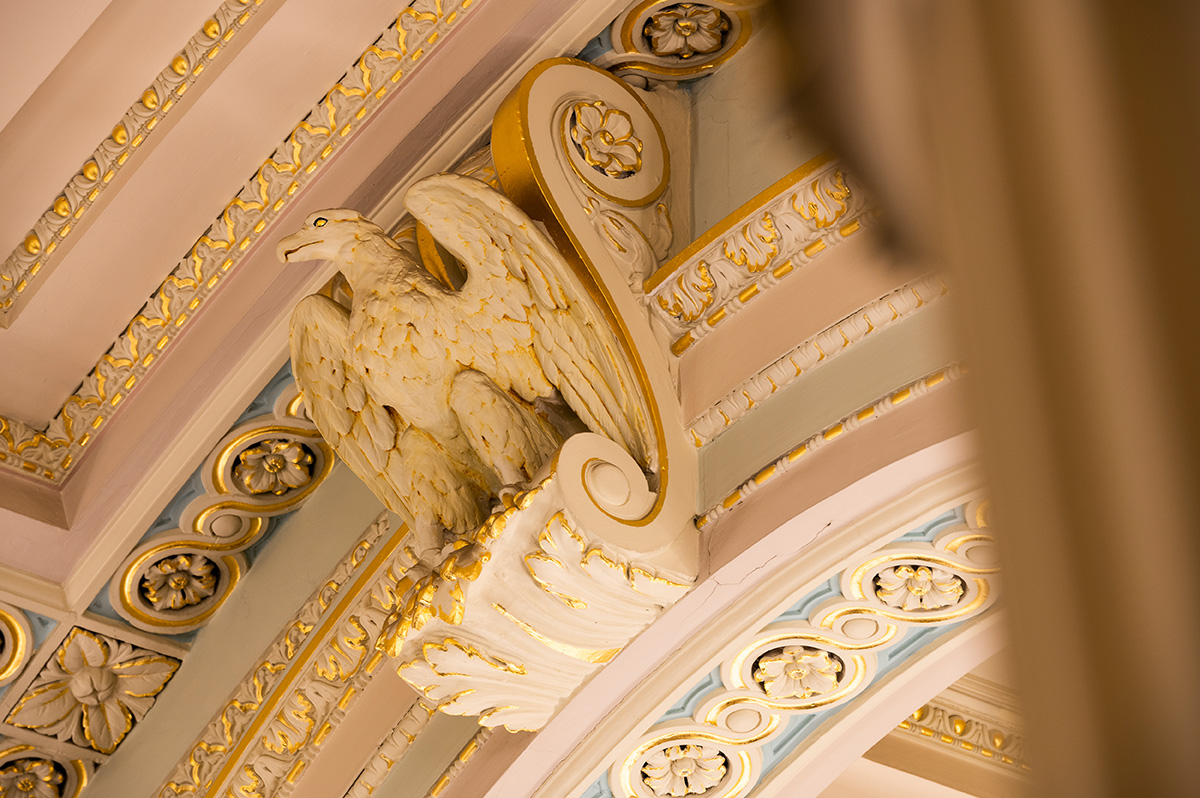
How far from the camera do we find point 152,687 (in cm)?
314

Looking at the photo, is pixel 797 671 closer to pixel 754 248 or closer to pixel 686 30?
pixel 754 248

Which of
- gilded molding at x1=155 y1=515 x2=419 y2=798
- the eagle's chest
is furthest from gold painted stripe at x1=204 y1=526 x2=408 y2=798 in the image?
the eagle's chest

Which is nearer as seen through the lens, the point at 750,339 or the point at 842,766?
the point at 750,339

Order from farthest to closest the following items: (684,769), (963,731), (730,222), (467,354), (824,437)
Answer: (963,731)
(684,769)
(730,222)
(467,354)
(824,437)

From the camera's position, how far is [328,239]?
2396mm

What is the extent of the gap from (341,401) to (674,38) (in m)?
1.05

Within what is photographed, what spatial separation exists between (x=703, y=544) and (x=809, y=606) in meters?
0.23

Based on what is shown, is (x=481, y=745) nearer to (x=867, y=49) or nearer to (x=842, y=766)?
(x=842, y=766)

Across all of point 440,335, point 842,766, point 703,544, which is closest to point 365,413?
point 440,335

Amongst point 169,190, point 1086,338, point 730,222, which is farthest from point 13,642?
point 1086,338

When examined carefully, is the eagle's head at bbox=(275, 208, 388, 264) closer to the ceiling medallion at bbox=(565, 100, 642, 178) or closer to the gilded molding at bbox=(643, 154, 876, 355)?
the ceiling medallion at bbox=(565, 100, 642, 178)

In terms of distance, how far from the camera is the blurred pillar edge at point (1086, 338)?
16.4 inches

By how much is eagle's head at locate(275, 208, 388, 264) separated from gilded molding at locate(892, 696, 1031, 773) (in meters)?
2.63

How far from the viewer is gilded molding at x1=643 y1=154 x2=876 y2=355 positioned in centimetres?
230
